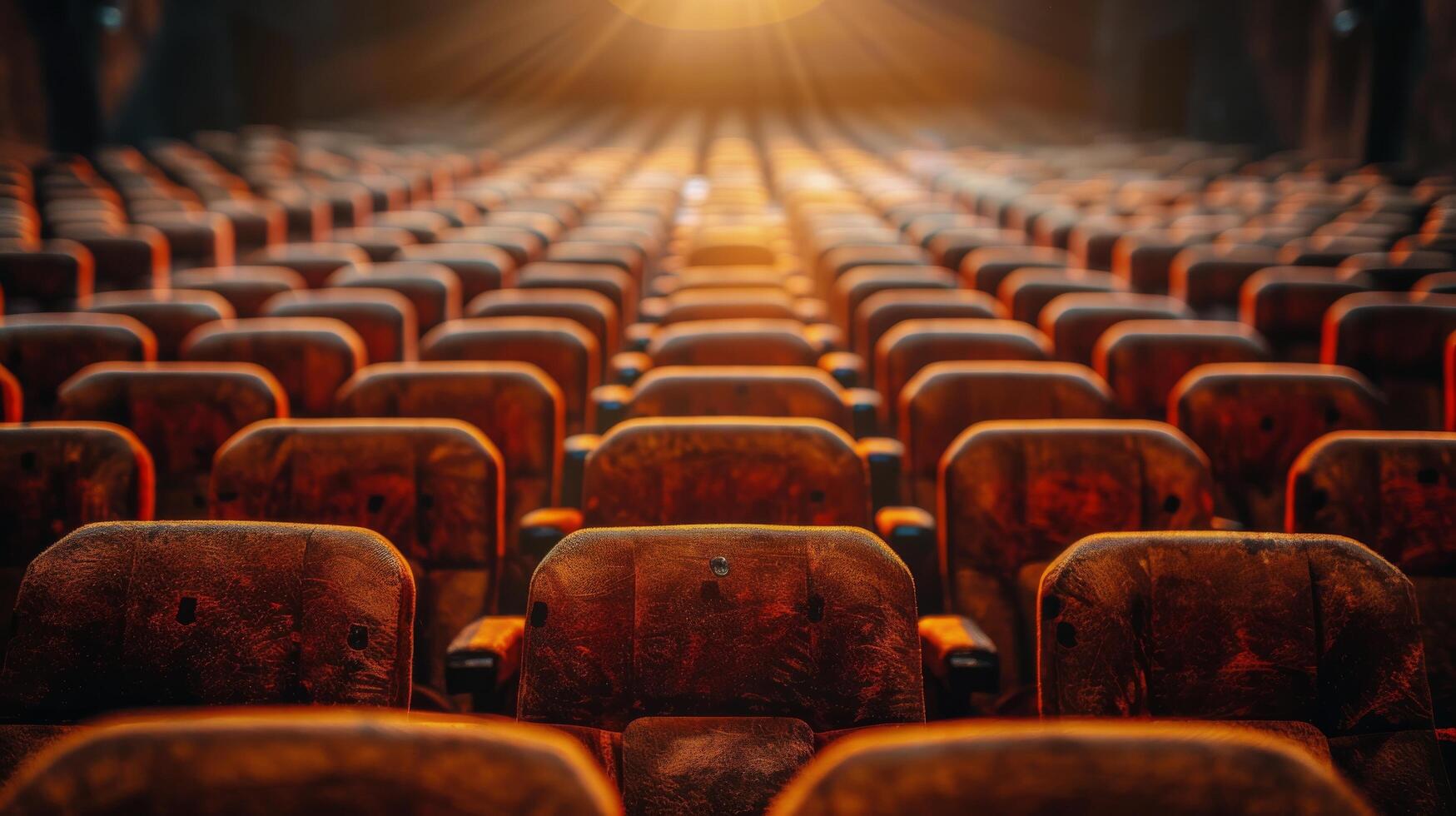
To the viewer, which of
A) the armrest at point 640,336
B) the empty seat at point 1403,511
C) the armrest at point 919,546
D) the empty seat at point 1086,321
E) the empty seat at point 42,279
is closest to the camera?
the empty seat at point 1403,511

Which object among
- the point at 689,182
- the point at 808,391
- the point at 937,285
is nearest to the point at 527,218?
the point at 937,285

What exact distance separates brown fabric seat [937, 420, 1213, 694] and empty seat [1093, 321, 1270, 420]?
102 cm

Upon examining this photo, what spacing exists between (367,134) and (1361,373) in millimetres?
13625

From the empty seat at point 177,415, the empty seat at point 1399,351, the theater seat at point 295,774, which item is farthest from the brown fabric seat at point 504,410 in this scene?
the empty seat at point 1399,351

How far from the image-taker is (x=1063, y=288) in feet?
14.2

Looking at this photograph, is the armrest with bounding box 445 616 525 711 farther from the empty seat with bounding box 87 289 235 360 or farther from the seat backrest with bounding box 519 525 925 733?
the empty seat with bounding box 87 289 235 360

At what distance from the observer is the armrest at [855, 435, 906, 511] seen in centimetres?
251

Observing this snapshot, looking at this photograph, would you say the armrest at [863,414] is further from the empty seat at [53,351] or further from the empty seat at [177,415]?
the empty seat at [53,351]

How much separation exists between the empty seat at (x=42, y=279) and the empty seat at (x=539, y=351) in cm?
200

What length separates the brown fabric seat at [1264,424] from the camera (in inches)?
98.1

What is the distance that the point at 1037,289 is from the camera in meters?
4.29

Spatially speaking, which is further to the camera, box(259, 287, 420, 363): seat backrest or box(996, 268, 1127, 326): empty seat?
box(996, 268, 1127, 326): empty seat

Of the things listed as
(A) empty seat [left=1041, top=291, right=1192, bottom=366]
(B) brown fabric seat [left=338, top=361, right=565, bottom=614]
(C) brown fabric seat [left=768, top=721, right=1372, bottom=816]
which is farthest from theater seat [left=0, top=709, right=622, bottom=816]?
(A) empty seat [left=1041, top=291, right=1192, bottom=366]

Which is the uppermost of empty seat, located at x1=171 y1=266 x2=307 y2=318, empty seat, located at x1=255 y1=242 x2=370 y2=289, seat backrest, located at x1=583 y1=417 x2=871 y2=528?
empty seat, located at x1=255 y1=242 x2=370 y2=289
